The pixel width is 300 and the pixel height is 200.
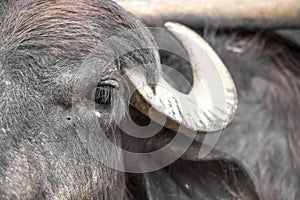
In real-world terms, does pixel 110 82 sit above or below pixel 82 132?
above

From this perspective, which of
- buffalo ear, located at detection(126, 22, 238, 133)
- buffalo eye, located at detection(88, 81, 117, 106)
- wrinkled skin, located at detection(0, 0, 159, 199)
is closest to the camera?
wrinkled skin, located at detection(0, 0, 159, 199)

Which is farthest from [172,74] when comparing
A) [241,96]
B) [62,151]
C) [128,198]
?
[62,151]

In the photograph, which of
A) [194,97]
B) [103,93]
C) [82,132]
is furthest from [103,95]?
[194,97]

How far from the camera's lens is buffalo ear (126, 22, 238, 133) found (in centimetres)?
285

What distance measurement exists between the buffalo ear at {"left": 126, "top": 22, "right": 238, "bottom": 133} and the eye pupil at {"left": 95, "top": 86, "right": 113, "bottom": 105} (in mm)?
99

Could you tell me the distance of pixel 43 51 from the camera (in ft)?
8.80

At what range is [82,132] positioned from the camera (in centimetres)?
270

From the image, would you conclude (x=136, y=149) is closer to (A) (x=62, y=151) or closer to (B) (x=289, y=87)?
(A) (x=62, y=151)

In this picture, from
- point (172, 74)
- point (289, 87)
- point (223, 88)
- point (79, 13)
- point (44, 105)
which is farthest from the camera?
point (289, 87)

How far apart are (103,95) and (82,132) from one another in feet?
0.49

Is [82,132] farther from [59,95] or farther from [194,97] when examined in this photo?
[194,97]

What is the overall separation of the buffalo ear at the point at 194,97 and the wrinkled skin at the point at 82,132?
71 mm

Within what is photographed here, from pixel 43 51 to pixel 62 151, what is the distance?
1.09 ft

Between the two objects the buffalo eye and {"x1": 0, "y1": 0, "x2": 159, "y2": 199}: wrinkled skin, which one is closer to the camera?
{"x1": 0, "y1": 0, "x2": 159, "y2": 199}: wrinkled skin
